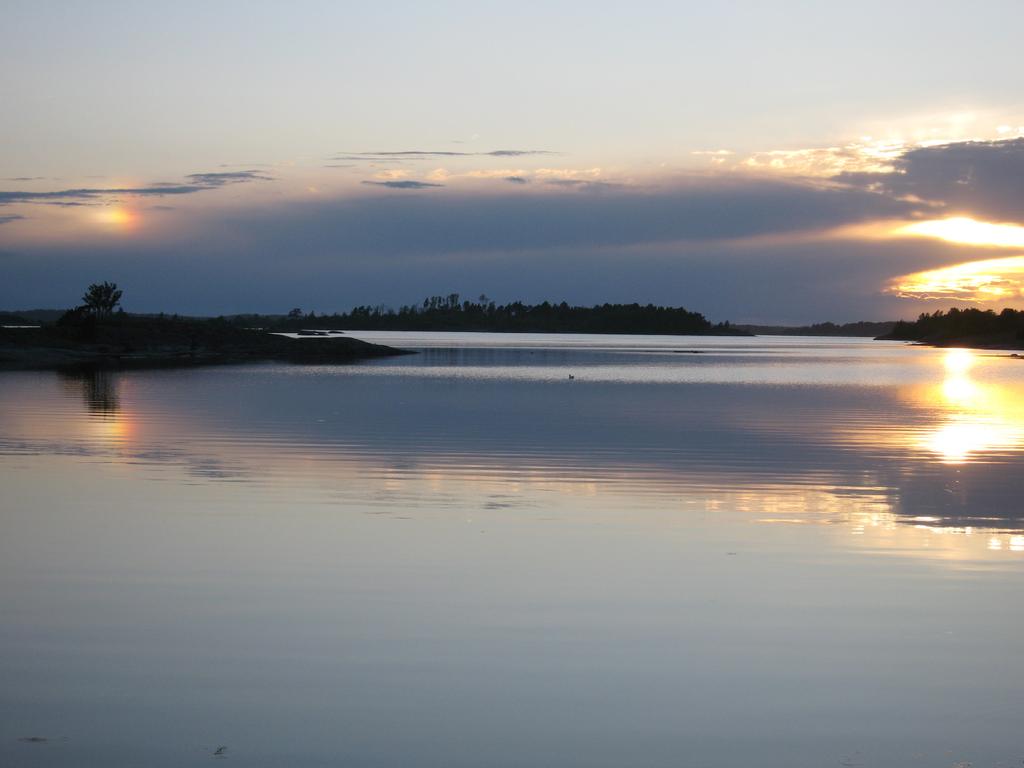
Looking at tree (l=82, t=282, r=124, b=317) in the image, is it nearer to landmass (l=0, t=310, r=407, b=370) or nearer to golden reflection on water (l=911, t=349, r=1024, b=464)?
landmass (l=0, t=310, r=407, b=370)

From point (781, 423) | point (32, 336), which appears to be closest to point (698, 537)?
point (781, 423)

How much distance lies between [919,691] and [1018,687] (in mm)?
607

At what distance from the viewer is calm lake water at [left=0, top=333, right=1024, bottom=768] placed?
5.96 metres

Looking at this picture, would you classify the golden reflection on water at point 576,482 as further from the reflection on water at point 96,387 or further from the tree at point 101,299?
the tree at point 101,299

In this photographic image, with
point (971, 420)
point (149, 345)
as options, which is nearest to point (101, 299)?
point (149, 345)

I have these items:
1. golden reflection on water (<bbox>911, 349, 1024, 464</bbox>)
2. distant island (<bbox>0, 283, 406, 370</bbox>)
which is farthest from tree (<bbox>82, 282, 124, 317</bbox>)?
Answer: golden reflection on water (<bbox>911, 349, 1024, 464</bbox>)

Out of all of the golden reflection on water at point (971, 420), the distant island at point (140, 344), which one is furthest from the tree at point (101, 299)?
the golden reflection on water at point (971, 420)

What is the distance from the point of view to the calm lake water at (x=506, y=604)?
5965mm

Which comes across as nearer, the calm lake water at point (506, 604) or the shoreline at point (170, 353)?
the calm lake water at point (506, 604)

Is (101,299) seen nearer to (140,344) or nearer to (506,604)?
(140,344)

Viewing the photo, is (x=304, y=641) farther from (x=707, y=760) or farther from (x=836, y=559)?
(x=836, y=559)

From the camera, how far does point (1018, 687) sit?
6.81 metres

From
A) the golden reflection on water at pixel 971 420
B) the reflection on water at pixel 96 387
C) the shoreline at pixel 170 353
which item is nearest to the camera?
the golden reflection on water at pixel 971 420

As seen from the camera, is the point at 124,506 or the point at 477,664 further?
the point at 124,506
